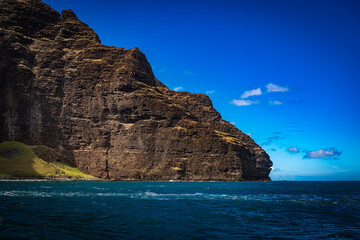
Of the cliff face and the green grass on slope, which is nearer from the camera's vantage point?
the green grass on slope

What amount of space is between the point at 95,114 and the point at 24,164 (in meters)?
52.0

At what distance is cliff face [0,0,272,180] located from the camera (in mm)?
159125

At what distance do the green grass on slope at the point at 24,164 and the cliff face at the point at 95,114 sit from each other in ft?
50.6

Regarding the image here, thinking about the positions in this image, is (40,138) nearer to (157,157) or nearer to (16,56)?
(16,56)

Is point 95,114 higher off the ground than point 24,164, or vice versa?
point 95,114

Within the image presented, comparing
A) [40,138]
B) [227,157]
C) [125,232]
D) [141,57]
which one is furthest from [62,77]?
[125,232]

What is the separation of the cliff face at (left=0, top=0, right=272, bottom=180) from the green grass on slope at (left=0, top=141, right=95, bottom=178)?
50.6 feet

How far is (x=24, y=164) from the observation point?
12594 centimetres

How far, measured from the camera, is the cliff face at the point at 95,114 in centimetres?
15912

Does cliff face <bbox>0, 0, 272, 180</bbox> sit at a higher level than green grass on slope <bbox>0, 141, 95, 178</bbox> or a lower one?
higher

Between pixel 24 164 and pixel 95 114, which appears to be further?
pixel 95 114

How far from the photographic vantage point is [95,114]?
17025 cm

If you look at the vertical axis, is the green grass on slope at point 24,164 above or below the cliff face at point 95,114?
below

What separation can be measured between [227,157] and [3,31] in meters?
143
